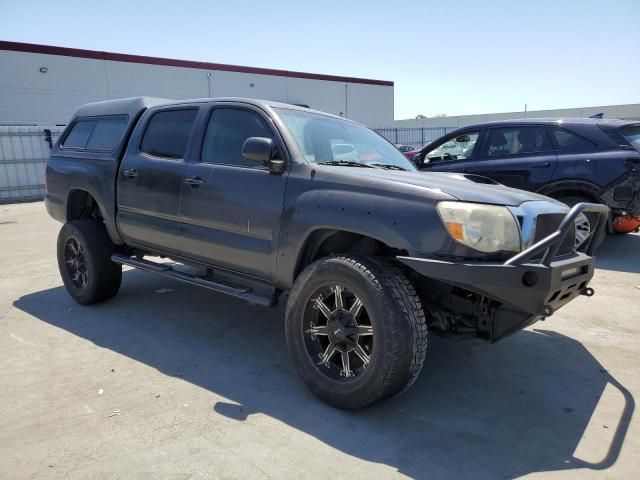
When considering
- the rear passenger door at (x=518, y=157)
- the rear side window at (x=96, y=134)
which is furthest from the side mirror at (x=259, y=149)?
the rear passenger door at (x=518, y=157)

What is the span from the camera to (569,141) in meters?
6.67

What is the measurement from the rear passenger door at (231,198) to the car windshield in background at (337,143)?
0.70ft

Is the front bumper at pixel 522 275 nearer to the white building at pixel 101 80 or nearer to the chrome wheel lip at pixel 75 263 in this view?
the chrome wheel lip at pixel 75 263

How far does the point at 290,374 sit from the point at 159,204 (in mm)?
1846

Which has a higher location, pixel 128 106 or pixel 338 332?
pixel 128 106

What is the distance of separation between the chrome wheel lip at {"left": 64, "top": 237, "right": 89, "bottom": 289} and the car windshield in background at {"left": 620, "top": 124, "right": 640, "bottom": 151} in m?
6.63

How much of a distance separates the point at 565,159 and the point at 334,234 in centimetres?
472

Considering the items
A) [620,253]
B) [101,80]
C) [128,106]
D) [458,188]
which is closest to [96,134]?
[128,106]

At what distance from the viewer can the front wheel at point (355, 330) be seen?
2.74 m

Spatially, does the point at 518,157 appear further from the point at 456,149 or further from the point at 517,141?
the point at 456,149

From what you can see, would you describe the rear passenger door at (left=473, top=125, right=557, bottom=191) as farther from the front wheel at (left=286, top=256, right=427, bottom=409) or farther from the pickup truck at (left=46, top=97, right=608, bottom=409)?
the front wheel at (left=286, top=256, right=427, bottom=409)

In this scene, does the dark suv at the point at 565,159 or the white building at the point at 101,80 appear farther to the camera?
the white building at the point at 101,80

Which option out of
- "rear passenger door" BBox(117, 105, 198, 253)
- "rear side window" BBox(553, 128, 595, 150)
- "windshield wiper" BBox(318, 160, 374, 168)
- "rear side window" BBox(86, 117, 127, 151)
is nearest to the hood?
"windshield wiper" BBox(318, 160, 374, 168)

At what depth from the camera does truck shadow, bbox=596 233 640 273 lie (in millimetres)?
6400
